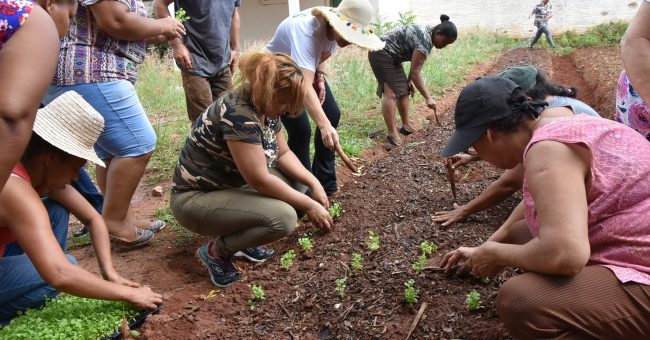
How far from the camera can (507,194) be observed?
318cm

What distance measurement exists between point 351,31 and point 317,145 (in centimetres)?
96

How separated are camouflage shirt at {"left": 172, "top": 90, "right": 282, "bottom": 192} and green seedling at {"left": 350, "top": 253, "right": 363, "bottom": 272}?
827 millimetres

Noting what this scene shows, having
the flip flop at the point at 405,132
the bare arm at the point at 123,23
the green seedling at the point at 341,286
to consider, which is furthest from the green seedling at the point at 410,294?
the flip flop at the point at 405,132

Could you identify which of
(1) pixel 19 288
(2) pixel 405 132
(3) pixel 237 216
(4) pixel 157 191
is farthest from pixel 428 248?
(2) pixel 405 132

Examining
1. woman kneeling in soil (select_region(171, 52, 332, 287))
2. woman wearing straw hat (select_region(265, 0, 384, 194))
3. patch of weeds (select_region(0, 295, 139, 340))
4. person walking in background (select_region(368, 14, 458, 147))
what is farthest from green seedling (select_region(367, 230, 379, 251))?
person walking in background (select_region(368, 14, 458, 147))

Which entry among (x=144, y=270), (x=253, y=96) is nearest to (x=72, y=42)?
(x=253, y=96)

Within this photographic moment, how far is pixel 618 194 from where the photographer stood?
1.87m

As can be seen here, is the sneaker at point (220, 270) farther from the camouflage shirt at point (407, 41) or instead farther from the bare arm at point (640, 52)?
the camouflage shirt at point (407, 41)

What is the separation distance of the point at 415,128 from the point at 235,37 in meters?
3.14

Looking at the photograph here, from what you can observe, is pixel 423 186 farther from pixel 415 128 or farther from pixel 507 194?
pixel 415 128

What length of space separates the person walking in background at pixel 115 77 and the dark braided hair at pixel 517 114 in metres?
2.31

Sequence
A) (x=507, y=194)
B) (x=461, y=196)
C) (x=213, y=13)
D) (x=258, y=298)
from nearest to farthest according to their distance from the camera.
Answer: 1. (x=258, y=298)
2. (x=507, y=194)
3. (x=461, y=196)
4. (x=213, y=13)

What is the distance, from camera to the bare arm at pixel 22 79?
1.56 metres

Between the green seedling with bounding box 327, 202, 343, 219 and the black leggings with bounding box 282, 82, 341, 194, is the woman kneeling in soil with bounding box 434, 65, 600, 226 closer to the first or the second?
the green seedling with bounding box 327, 202, 343, 219
